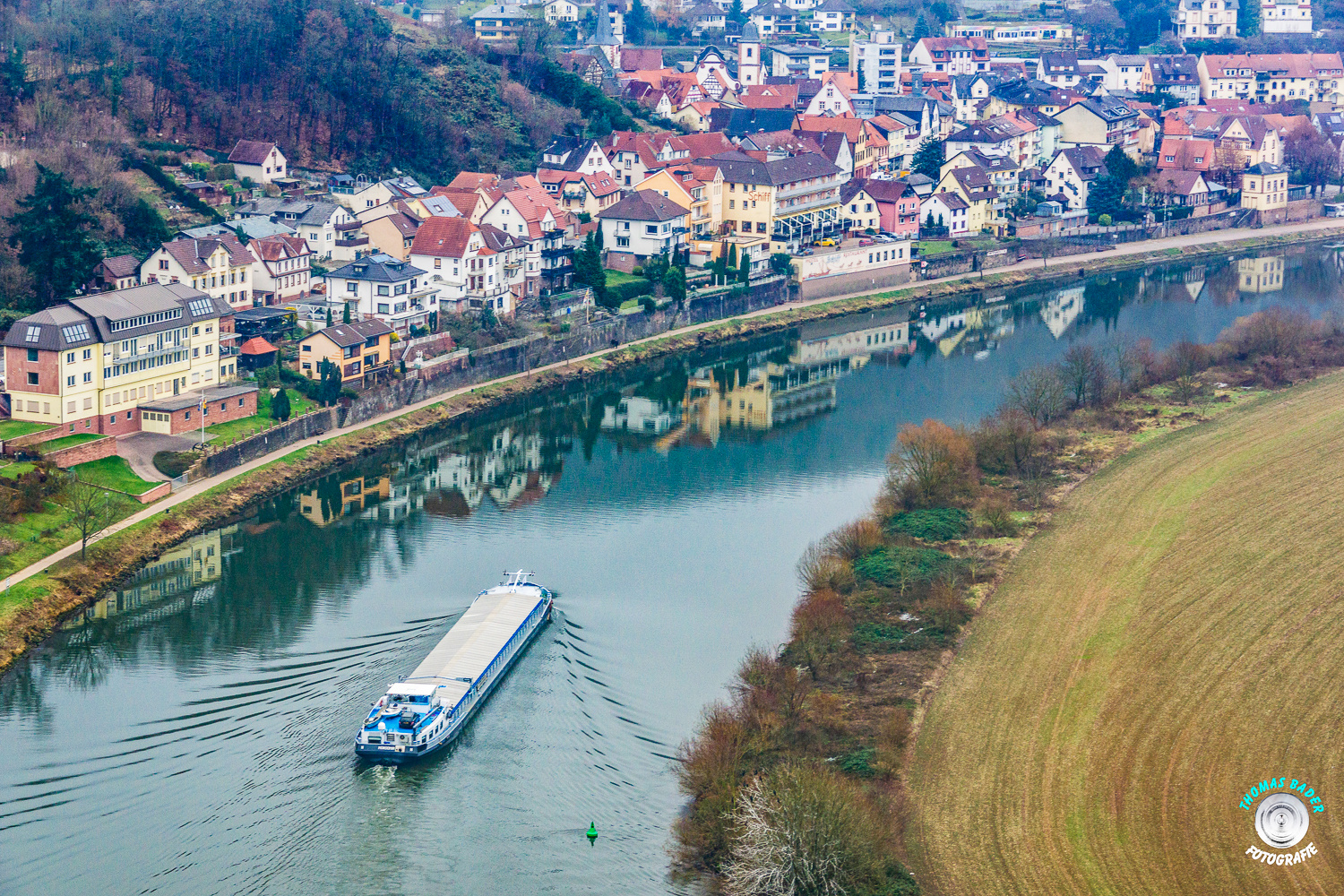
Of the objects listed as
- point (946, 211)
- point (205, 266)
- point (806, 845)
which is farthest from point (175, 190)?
point (806, 845)

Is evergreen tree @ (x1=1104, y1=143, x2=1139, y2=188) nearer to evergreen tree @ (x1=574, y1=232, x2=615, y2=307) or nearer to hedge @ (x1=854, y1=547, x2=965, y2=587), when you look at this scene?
evergreen tree @ (x1=574, y1=232, x2=615, y2=307)

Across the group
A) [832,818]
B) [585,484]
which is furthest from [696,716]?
[585,484]

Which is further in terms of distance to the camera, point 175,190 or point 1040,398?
point 175,190

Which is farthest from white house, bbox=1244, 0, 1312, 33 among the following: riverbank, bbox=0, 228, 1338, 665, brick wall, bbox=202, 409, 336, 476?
brick wall, bbox=202, 409, 336, 476

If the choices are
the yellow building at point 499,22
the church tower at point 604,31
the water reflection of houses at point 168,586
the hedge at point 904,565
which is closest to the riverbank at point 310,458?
the water reflection of houses at point 168,586

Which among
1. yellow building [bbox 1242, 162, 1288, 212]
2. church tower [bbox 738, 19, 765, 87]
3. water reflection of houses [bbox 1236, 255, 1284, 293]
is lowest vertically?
water reflection of houses [bbox 1236, 255, 1284, 293]

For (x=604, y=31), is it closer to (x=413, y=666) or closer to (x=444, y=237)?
(x=444, y=237)

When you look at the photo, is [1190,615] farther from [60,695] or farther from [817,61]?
[817,61]
